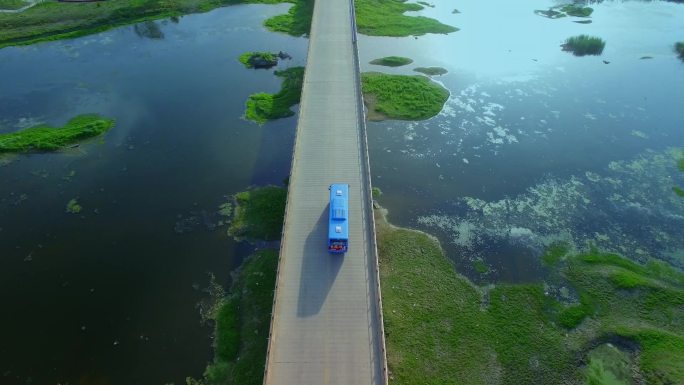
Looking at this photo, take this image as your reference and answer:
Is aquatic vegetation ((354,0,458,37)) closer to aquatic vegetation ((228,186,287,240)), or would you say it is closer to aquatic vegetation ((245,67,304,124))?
aquatic vegetation ((245,67,304,124))

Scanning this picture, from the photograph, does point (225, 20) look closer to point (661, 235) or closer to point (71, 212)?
point (71, 212)

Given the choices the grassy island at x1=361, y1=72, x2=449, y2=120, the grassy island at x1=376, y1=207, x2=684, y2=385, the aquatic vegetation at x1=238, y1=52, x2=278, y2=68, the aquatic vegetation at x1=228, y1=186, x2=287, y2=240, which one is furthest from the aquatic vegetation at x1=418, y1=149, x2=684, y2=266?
the aquatic vegetation at x1=238, y1=52, x2=278, y2=68

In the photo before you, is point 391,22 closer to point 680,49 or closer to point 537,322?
point 680,49

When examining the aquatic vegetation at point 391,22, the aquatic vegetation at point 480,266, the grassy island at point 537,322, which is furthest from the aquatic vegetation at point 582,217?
the aquatic vegetation at point 391,22

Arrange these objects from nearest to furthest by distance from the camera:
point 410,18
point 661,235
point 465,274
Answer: point 465,274, point 661,235, point 410,18

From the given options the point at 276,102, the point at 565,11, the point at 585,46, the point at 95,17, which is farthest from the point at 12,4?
the point at 565,11

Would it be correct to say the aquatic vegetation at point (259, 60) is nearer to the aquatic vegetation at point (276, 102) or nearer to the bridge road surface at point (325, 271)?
the aquatic vegetation at point (276, 102)

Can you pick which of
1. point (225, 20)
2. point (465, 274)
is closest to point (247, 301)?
point (465, 274)
